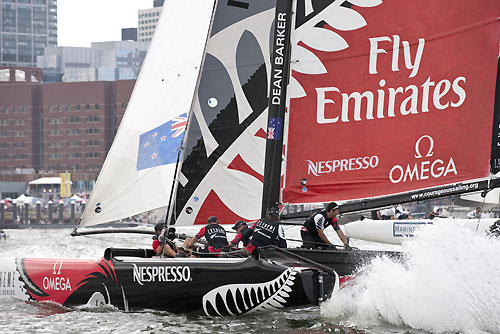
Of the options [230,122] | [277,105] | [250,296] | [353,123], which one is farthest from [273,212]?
[230,122]

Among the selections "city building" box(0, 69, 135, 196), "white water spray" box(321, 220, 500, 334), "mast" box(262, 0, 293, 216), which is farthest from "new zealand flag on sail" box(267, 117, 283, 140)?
"city building" box(0, 69, 135, 196)

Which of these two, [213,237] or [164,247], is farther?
[213,237]

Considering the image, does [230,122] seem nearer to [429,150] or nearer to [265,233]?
[265,233]

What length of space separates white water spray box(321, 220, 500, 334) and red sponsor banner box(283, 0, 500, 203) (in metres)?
1.83

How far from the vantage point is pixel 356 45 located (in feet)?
→ 38.9

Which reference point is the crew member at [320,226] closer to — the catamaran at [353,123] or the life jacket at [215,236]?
the catamaran at [353,123]

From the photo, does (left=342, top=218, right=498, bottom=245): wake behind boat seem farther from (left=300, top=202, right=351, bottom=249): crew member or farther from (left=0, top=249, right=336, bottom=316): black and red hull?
(left=0, top=249, right=336, bottom=316): black and red hull

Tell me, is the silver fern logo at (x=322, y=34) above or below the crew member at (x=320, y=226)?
above

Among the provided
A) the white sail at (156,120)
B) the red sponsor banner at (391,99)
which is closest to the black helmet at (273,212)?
the red sponsor banner at (391,99)

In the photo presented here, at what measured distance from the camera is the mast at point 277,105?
1195cm

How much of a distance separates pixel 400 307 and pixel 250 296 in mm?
1834

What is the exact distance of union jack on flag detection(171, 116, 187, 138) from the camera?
13445mm

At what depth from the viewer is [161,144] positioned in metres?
13.5

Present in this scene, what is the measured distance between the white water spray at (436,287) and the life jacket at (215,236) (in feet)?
8.04
